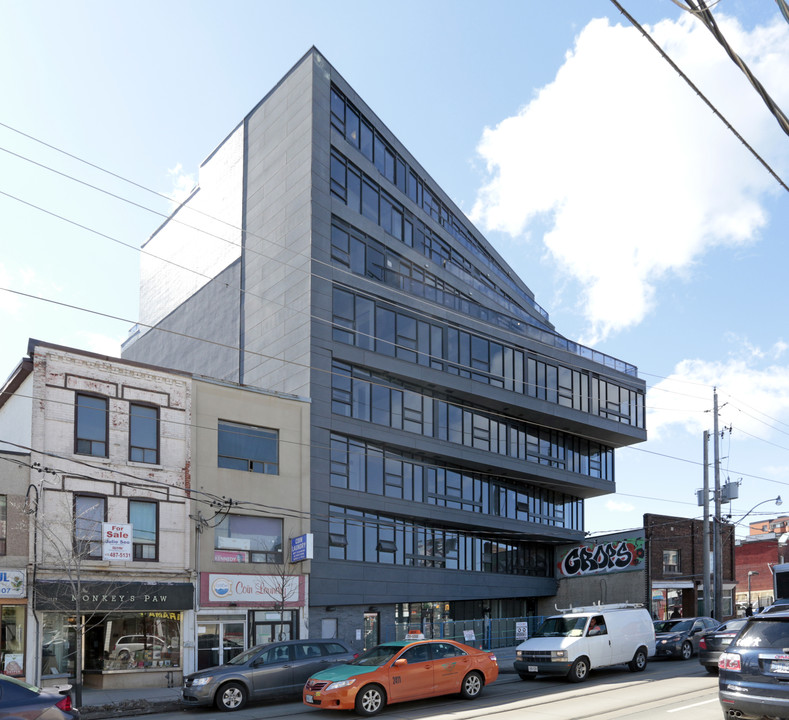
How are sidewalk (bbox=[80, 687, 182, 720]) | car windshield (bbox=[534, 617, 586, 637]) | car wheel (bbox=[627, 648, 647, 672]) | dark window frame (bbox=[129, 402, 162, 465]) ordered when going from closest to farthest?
sidewalk (bbox=[80, 687, 182, 720]) < car windshield (bbox=[534, 617, 586, 637]) < car wheel (bbox=[627, 648, 647, 672]) < dark window frame (bbox=[129, 402, 162, 465])

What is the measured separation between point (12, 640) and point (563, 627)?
14.7 meters

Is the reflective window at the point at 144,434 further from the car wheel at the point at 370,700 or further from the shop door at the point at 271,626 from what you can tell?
the car wheel at the point at 370,700

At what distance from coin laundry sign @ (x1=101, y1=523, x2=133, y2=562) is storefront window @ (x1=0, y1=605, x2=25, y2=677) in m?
2.64

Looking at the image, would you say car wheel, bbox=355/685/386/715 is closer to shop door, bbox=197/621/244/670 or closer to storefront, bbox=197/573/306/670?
shop door, bbox=197/621/244/670

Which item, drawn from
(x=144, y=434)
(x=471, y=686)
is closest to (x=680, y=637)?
(x=471, y=686)

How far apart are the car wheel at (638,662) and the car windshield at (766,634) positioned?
36.0ft

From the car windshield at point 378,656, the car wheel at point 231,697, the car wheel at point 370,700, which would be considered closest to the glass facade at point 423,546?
the car wheel at point 231,697

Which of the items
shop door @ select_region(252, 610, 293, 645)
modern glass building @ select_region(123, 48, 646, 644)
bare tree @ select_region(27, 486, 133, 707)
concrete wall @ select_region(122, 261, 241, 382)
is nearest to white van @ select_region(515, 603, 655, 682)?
shop door @ select_region(252, 610, 293, 645)

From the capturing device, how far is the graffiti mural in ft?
136

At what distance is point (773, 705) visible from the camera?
36.2 feet

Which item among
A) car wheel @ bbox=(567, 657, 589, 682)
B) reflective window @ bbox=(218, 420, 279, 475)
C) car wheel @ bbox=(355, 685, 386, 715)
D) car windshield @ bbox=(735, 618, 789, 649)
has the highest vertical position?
reflective window @ bbox=(218, 420, 279, 475)

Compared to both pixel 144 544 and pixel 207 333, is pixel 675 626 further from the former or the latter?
pixel 207 333

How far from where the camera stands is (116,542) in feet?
80.4

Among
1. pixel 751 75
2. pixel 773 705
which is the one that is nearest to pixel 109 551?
pixel 773 705
